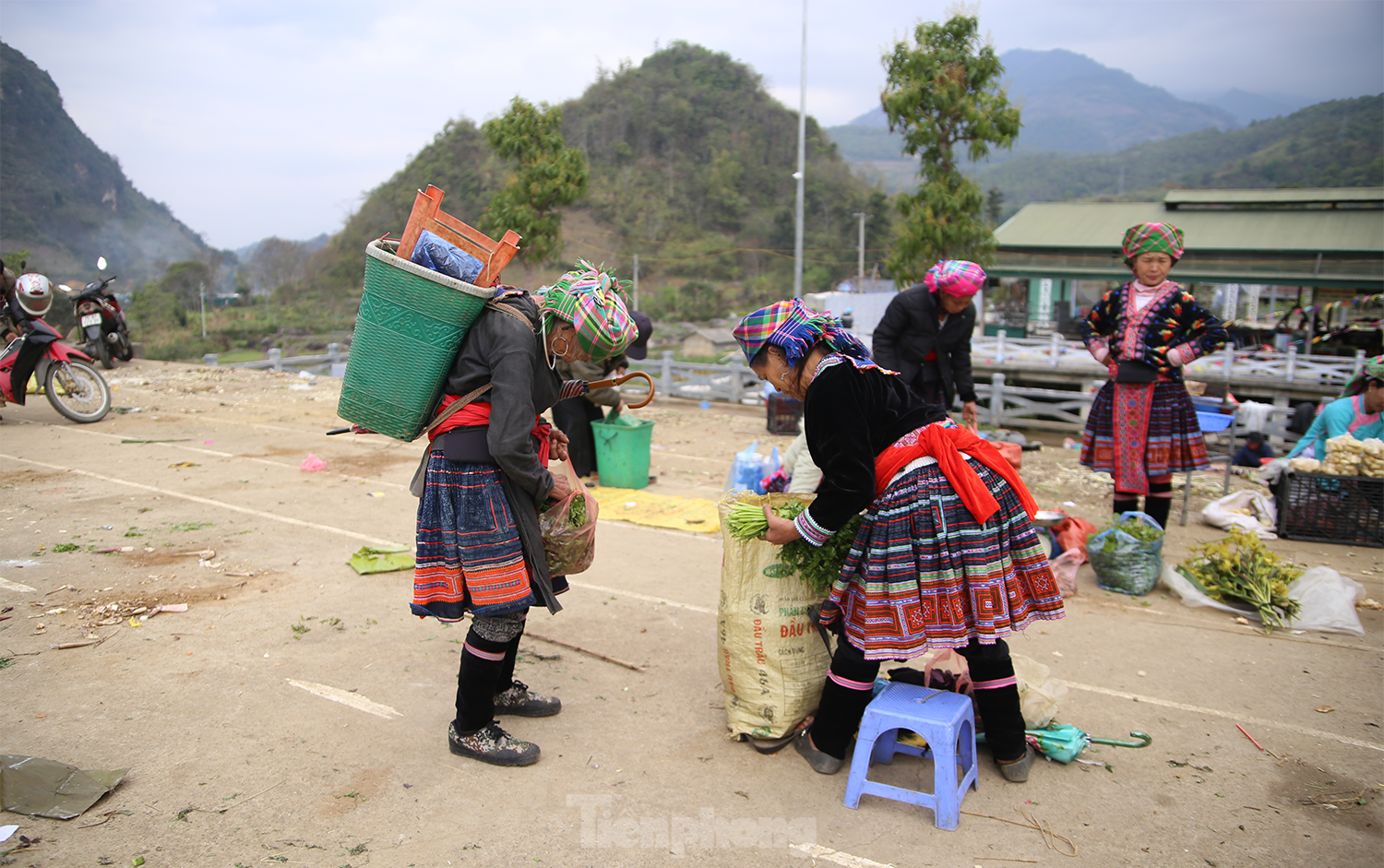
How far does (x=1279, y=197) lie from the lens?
2572 centimetres

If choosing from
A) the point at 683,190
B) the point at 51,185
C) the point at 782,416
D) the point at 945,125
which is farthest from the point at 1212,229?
the point at 683,190

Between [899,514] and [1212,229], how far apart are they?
27581 mm

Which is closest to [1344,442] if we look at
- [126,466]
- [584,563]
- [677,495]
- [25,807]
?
[677,495]

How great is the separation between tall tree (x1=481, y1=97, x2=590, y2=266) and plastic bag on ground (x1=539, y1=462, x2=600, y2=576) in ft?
Answer: 49.9

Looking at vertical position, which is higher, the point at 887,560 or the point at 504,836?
the point at 887,560

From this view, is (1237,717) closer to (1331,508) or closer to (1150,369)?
(1150,369)

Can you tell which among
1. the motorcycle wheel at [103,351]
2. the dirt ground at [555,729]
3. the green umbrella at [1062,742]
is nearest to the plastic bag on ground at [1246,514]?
the dirt ground at [555,729]

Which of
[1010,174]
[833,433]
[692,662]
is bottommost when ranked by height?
[692,662]

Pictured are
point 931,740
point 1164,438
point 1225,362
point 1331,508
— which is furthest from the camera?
point 1225,362

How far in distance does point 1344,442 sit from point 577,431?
6.14 m

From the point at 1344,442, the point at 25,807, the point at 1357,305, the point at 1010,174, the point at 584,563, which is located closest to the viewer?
the point at 25,807

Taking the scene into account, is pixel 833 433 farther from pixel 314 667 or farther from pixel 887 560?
pixel 314 667

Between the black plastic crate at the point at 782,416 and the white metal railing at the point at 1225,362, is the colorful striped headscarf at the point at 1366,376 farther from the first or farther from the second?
the white metal railing at the point at 1225,362

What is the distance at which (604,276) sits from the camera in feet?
9.44
